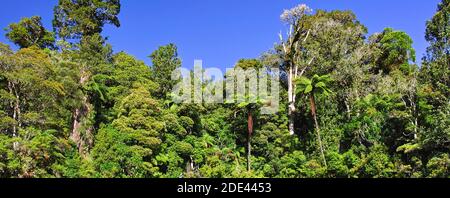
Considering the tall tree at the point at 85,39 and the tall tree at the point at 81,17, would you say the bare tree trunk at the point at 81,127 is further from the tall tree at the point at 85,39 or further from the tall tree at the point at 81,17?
the tall tree at the point at 81,17

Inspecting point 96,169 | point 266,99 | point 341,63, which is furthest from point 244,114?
point 96,169

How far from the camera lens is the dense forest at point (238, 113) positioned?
64.1ft

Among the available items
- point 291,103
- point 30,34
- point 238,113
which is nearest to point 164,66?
point 238,113

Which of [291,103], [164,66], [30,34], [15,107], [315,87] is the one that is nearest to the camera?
[15,107]

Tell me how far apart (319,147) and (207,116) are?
6.60m

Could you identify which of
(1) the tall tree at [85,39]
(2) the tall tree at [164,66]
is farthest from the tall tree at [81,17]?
(2) the tall tree at [164,66]

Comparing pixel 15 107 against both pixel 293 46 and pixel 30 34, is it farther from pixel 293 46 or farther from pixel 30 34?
pixel 293 46

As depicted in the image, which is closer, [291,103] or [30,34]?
[291,103]

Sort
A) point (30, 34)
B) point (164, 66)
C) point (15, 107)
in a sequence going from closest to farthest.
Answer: point (15, 107) → point (164, 66) → point (30, 34)

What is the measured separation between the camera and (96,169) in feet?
66.9

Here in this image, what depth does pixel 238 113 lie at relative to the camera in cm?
2661

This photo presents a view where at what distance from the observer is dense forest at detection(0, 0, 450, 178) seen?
1955 cm

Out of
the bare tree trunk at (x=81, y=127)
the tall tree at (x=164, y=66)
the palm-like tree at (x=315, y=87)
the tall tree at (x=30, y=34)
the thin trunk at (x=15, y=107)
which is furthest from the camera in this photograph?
the tall tree at (x=30, y=34)
